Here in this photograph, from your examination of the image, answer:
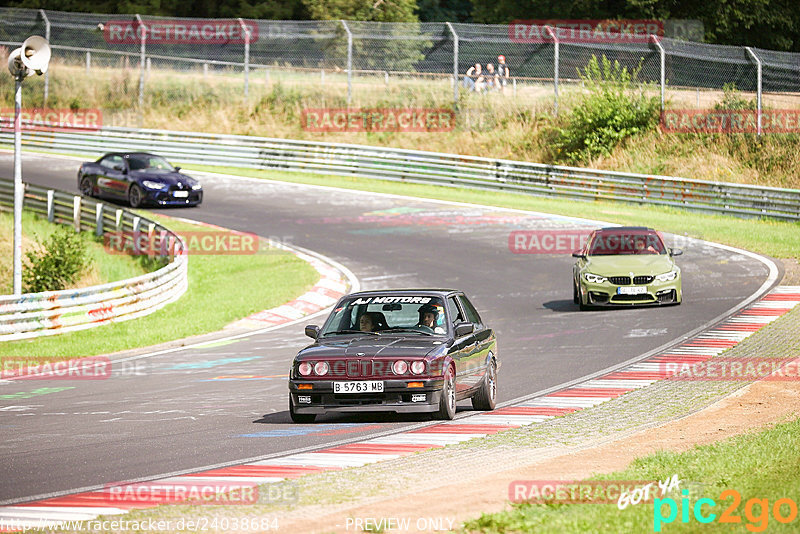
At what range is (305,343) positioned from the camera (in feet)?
60.5

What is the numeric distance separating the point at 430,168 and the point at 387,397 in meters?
28.2

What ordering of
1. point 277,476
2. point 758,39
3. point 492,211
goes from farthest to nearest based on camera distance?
1. point 758,39
2. point 492,211
3. point 277,476

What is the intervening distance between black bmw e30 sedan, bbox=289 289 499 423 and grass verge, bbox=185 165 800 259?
53.6 ft

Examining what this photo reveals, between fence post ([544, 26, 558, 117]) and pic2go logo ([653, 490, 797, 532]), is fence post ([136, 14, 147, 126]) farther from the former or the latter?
pic2go logo ([653, 490, 797, 532])

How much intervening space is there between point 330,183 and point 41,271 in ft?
52.0

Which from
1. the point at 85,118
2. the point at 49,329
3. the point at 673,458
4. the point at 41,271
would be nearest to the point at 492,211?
the point at 41,271

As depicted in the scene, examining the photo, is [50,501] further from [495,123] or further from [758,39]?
[758,39]

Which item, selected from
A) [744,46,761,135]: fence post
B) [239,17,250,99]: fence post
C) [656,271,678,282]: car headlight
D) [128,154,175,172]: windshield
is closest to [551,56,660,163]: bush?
[744,46,761,135]: fence post

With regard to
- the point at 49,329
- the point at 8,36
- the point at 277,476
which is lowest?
the point at 49,329

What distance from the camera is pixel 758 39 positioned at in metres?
55.5

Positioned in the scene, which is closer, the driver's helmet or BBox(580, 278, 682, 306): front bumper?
the driver's helmet

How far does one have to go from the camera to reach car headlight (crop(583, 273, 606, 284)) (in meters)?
20.6

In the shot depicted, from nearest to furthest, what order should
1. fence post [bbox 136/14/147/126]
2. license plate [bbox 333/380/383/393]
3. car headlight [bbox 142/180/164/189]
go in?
license plate [bbox 333/380/383/393] → car headlight [bbox 142/180/164/189] → fence post [bbox 136/14/147/126]

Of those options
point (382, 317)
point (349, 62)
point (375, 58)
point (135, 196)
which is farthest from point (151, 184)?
point (382, 317)
